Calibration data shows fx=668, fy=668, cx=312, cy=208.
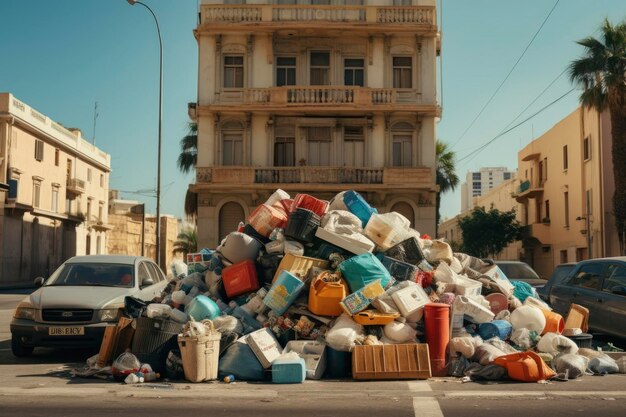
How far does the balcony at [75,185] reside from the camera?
49500mm

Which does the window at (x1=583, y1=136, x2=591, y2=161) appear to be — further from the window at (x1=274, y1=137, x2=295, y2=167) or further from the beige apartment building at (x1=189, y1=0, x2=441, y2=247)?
the window at (x1=274, y1=137, x2=295, y2=167)

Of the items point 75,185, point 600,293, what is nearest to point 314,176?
point 600,293

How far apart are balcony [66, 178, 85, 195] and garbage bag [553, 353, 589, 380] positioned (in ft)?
150

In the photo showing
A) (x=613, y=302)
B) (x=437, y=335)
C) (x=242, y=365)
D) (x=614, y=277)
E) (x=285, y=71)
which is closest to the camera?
(x=242, y=365)

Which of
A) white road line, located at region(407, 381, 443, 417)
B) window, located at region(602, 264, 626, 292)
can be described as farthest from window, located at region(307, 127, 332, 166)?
white road line, located at region(407, 381, 443, 417)

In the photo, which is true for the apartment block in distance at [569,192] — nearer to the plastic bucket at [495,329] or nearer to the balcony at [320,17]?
the balcony at [320,17]

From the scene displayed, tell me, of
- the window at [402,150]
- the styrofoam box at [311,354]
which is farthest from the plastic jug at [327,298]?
the window at [402,150]

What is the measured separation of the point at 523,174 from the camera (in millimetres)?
46875

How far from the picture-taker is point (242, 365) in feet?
28.4

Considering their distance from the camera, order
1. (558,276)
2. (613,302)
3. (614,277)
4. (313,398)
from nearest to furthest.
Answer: (313,398), (613,302), (614,277), (558,276)

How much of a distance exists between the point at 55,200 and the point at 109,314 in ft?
134

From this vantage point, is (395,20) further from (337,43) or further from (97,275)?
(97,275)

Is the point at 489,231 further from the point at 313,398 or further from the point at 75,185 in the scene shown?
the point at 313,398

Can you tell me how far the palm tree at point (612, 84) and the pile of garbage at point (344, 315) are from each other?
19.3 m
